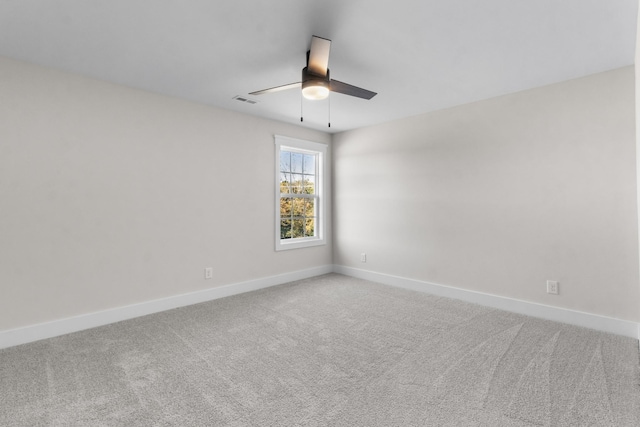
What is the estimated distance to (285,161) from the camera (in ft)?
15.7

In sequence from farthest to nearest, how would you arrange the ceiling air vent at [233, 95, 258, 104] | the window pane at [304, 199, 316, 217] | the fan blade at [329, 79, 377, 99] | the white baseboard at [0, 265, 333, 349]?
the window pane at [304, 199, 316, 217] → the ceiling air vent at [233, 95, 258, 104] → the white baseboard at [0, 265, 333, 349] → the fan blade at [329, 79, 377, 99]

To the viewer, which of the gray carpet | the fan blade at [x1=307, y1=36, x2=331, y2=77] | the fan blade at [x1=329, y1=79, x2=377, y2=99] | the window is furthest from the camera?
the window

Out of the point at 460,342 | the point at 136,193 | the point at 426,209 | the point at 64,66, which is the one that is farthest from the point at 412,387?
the point at 64,66

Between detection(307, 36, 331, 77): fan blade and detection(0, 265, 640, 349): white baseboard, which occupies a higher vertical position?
detection(307, 36, 331, 77): fan blade

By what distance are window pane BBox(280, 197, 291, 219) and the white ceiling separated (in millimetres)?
1856

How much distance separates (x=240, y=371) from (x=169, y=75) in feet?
8.61

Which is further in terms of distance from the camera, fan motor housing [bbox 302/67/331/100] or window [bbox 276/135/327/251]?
window [bbox 276/135/327/251]

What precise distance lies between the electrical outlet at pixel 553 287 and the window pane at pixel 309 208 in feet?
10.6

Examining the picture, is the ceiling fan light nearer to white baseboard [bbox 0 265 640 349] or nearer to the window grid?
the window grid

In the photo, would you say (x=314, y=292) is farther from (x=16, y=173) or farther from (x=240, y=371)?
(x=16, y=173)

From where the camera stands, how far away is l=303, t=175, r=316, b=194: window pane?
199 inches

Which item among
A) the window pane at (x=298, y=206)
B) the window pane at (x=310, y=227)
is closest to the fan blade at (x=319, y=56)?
the window pane at (x=298, y=206)

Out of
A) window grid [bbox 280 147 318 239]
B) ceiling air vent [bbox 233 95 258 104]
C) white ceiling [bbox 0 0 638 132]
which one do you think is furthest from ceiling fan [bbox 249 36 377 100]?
window grid [bbox 280 147 318 239]

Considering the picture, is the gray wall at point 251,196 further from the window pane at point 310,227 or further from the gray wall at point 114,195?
the window pane at point 310,227
